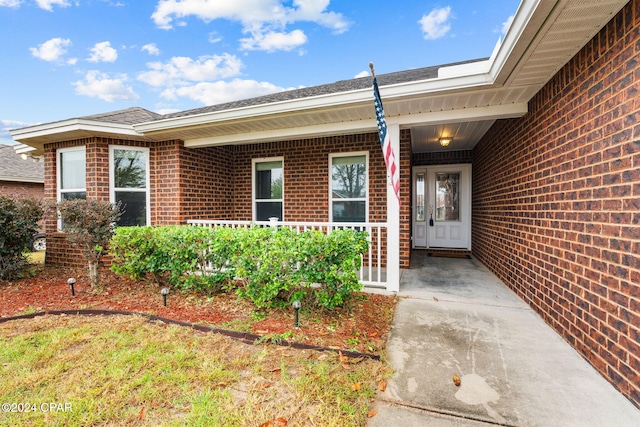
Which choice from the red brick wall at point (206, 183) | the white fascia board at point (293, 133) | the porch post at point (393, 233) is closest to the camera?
Result: the porch post at point (393, 233)

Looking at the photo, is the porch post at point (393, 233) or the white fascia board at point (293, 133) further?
the white fascia board at point (293, 133)

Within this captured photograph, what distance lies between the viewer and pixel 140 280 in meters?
4.74

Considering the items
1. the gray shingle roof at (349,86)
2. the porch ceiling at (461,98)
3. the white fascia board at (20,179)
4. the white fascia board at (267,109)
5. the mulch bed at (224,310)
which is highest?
the gray shingle roof at (349,86)

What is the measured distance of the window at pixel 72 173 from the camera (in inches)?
224

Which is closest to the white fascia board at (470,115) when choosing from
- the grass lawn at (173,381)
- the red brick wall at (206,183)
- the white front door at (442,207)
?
the grass lawn at (173,381)

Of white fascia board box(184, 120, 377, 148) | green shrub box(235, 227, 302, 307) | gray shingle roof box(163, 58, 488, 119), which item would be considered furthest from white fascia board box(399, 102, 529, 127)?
green shrub box(235, 227, 302, 307)

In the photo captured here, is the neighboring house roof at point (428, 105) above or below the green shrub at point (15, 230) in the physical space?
above

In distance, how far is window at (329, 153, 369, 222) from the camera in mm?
6066

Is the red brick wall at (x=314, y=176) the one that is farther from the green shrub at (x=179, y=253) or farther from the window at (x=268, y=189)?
the green shrub at (x=179, y=253)

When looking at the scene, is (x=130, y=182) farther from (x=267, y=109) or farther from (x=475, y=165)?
(x=475, y=165)

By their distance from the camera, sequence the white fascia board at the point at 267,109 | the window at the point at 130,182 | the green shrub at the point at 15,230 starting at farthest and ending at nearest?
the window at the point at 130,182
the green shrub at the point at 15,230
the white fascia board at the point at 267,109

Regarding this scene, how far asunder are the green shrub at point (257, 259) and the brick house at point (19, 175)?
10804 mm

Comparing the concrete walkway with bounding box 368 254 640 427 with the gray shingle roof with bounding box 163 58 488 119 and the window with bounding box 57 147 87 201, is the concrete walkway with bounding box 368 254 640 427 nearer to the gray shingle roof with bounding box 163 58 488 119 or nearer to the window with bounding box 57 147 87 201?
the gray shingle roof with bounding box 163 58 488 119

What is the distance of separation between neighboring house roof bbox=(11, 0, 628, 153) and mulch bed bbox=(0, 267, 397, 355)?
8.97 ft
